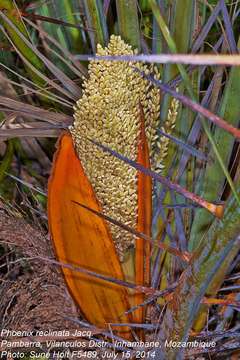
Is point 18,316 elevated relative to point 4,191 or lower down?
lower down

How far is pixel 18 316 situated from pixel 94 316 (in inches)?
5.0

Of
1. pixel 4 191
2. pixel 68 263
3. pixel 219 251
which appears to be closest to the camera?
pixel 219 251

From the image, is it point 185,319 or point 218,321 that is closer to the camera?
point 185,319

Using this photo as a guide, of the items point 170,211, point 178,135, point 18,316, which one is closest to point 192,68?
point 178,135

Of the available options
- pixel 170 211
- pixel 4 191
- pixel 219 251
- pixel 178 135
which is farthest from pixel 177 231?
pixel 4 191

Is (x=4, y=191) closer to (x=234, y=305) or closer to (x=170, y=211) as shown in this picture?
(x=170, y=211)

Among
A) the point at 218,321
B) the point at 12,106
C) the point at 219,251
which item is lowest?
the point at 218,321

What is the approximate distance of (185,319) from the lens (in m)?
0.65

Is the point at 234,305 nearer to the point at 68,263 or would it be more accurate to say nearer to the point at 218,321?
the point at 218,321

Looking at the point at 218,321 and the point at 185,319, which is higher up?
the point at 185,319

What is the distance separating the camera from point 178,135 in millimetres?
753

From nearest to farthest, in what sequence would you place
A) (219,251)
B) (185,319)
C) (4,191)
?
(219,251) < (185,319) < (4,191)

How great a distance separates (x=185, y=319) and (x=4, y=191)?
51cm

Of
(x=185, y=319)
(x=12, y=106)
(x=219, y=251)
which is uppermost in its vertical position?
(x=12, y=106)
